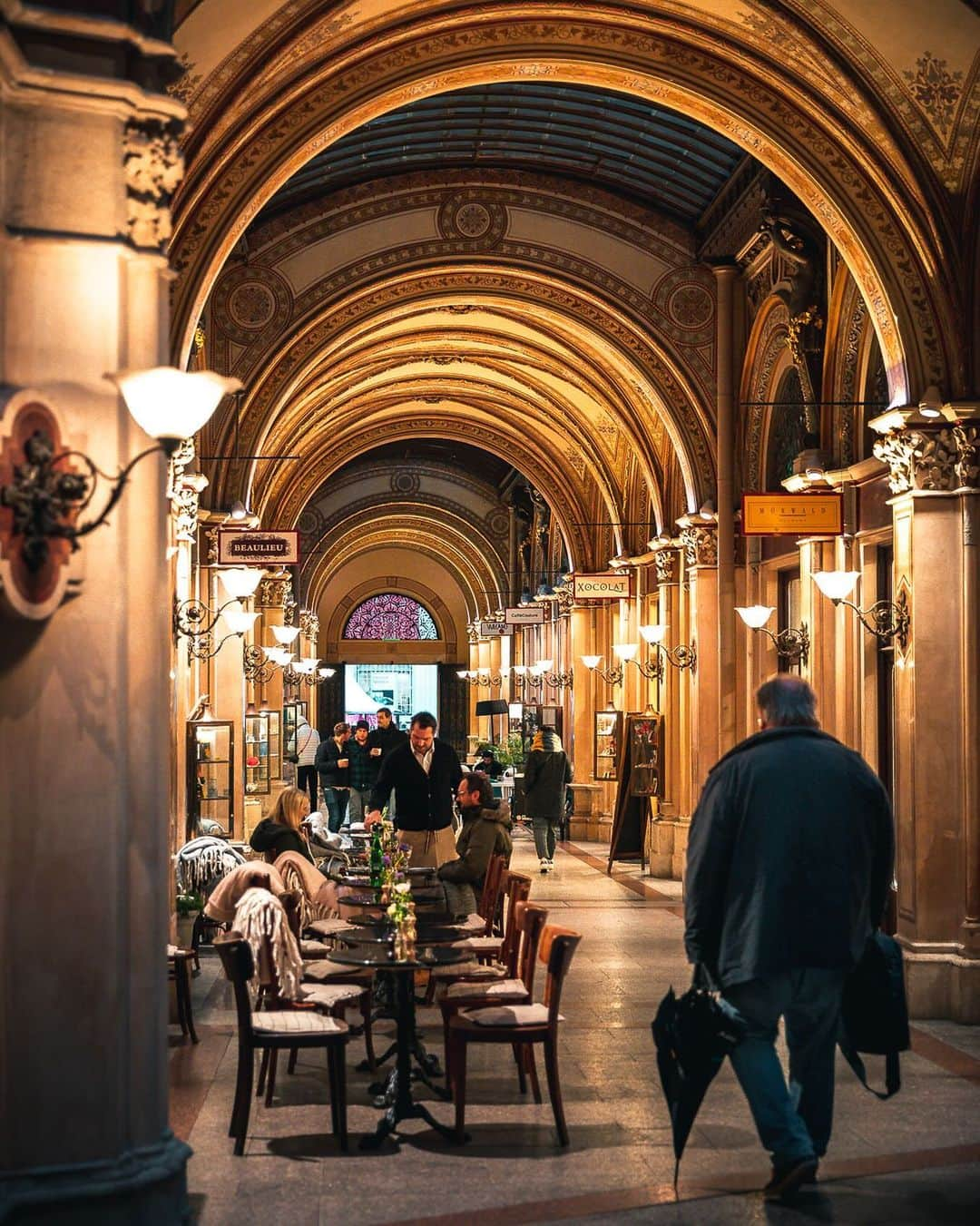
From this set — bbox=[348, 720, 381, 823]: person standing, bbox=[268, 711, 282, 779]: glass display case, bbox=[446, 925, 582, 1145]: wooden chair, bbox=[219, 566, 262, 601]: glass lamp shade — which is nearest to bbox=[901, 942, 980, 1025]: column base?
bbox=[446, 925, 582, 1145]: wooden chair

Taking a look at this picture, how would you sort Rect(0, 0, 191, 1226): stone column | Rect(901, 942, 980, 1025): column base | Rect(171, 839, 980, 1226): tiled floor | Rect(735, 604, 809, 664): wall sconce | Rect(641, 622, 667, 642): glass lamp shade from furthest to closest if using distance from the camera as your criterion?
Rect(641, 622, 667, 642): glass lamp shade
Rect(735, 604, 809, 664): wall sconce
Rect(901, 942, 980, 1025): column base
Rect(171, 839, 980, 1226): tiled floor
Rect(0, 0, 191, 1226): stone column

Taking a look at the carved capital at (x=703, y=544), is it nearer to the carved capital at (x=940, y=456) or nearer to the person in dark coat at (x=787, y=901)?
the carved capital at (x=940, y=456)

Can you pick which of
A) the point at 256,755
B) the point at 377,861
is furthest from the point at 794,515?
the point at 256,755

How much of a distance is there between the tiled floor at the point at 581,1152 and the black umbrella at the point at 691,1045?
348mm

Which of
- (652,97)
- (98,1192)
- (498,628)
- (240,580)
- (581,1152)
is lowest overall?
(581,1152)

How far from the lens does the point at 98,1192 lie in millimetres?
4828

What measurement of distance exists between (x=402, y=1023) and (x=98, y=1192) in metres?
2.35

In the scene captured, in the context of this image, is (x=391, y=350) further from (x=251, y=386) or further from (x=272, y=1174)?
(x=272, y=1174)

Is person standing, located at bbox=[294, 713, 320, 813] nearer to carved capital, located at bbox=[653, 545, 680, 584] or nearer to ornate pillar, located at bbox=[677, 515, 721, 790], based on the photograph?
carved capital, located at bbox=[653, 545, 680, 584]

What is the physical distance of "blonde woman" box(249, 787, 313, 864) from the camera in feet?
31.2

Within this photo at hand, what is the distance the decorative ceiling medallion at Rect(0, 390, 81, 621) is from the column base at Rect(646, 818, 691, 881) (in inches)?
512

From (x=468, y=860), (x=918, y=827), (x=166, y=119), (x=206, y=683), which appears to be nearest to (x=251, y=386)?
(x=206, y=683)

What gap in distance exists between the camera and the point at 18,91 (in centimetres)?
490

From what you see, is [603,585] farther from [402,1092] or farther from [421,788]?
[402,1092]
